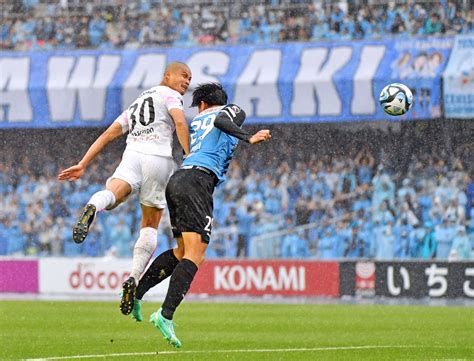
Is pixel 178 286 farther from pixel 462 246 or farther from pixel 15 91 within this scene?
pixel 15 91

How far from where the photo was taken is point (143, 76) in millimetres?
27156

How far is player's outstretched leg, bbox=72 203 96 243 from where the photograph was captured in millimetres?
9539

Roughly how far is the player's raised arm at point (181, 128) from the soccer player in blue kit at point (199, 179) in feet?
0.61

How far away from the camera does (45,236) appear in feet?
Result: 87.8

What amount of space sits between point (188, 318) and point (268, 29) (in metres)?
12.4

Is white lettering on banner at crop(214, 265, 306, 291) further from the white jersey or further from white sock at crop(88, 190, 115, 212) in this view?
white sock at crop(88, 190, 115, 212)

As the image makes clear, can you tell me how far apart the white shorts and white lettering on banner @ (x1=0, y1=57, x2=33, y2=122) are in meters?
17.8

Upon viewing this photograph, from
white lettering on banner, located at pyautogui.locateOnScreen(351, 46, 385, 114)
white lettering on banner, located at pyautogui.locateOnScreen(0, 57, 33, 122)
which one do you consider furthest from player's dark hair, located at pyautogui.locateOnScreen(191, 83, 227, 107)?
white lettering on banner, located at pyautogui.locateOnScreen(0, 57, 33, 122)

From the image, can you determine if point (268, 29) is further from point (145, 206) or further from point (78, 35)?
point (145, 206)

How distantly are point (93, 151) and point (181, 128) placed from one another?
855 millimetres

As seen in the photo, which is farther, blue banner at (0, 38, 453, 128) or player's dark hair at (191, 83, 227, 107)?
blue banner at (0, 38, 453, 128)

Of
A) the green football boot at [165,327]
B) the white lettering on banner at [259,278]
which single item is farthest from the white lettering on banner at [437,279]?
the green football boot at [165,327]

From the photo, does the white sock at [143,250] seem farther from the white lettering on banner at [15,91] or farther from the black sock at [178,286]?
the white lettering on banner at [15,91]

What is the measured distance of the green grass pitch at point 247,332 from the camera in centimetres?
1019
